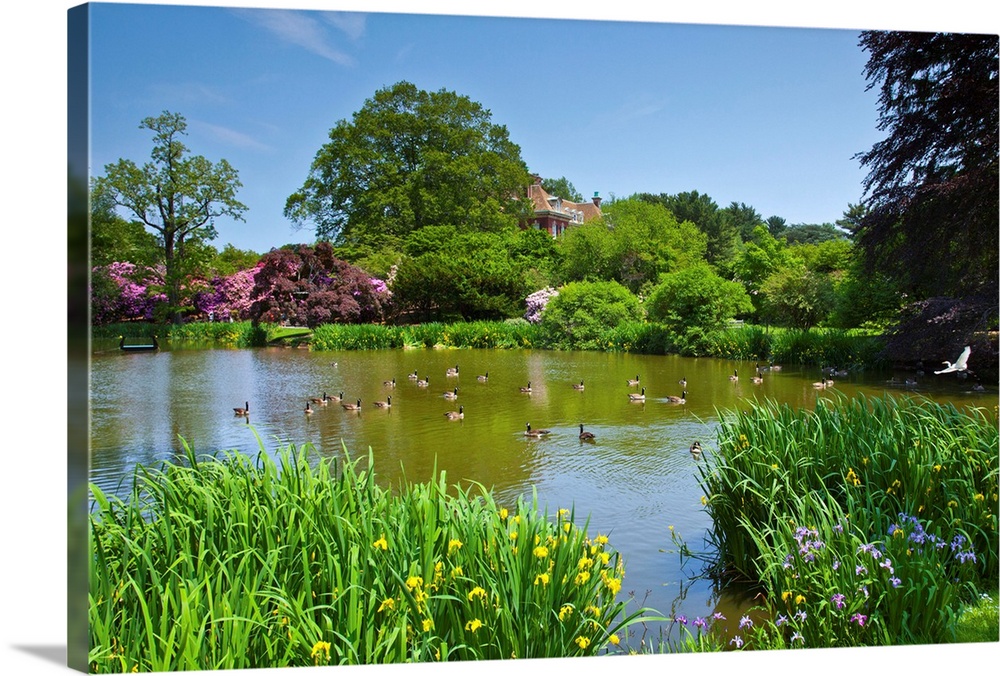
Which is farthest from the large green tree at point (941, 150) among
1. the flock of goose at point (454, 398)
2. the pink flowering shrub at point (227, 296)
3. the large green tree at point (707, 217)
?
the pink flowering shrub at point (227, 296)

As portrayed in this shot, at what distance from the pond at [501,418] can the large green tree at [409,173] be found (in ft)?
4.29

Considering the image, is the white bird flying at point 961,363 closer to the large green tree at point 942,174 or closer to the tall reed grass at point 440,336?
the large green tree at point 942,174

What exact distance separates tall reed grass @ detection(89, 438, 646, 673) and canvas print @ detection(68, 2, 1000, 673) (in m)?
0.02

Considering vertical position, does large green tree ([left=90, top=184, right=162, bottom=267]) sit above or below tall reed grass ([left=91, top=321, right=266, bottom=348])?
above

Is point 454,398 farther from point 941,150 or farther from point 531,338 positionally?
point 941,150

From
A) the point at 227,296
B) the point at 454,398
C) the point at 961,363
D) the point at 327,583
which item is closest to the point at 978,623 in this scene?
the point at 961,363

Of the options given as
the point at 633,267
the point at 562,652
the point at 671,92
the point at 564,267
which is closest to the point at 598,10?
the point at 671,92

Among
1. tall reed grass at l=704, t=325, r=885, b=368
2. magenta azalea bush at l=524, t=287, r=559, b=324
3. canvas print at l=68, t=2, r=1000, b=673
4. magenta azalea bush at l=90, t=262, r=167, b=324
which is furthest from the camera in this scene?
magenta azalea bush at l=524, t=287, r=559, b=324

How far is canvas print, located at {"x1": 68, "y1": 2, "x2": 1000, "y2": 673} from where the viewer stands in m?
2.94

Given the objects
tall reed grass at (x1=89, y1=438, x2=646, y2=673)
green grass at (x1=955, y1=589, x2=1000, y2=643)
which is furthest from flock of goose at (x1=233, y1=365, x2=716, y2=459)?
tall reed grass at (x1=89, y1=438, x2=646, y2=673)

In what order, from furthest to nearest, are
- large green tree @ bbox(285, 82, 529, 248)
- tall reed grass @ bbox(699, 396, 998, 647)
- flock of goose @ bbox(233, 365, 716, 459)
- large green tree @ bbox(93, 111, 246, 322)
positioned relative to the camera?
flock of goose @ bbox(233, 365, 716, 459)
large green tree @ bbox(285, 82, 529, 248)
large green tree @ bbox(93, 111, 246, 322)
tall reed grass @ bbox(699, 396, 998, 647)

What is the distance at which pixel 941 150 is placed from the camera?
4.80m

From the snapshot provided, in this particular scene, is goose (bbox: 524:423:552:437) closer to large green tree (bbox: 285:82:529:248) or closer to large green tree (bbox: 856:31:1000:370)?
large green tree (bbox: 285:82:529:248)

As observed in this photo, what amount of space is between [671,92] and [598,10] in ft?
3.87
